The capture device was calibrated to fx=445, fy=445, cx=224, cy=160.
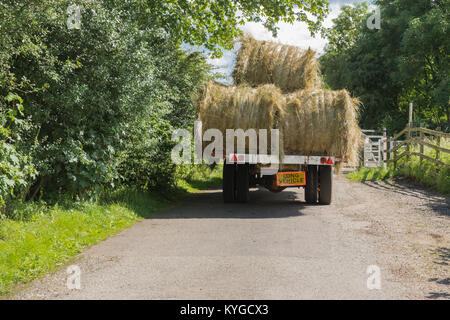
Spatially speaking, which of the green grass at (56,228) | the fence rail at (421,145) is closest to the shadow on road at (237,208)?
the green grass at (56,228)

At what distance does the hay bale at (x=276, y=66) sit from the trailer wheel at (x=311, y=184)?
198 cm

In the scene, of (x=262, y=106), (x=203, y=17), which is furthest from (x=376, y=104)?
(x=262, y=106)

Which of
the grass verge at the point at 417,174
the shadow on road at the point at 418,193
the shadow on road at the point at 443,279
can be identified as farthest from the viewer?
the grass verge at the point at 417,174

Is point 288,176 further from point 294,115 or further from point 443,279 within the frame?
point 443,279

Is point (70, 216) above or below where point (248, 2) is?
below

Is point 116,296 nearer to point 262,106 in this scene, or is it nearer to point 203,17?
point 262,106

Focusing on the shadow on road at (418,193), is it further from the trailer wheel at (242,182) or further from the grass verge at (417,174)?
the trailer wheel at (242,182)

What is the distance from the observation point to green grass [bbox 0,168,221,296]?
4.67 m

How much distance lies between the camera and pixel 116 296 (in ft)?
12.6

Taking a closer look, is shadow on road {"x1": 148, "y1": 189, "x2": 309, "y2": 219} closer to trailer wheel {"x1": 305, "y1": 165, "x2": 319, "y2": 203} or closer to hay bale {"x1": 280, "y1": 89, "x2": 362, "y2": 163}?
trailer wheel {"x1": 305, "y1": 165, "x2": 319, "y2": 203}

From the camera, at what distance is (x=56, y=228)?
6.02m

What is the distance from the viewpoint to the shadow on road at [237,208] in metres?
8.39

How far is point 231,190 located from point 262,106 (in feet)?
7.31

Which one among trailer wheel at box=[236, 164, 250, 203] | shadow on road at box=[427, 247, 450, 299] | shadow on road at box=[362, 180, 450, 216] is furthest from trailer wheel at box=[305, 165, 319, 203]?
shadow on road at box=[427, 247, 450, 299]
